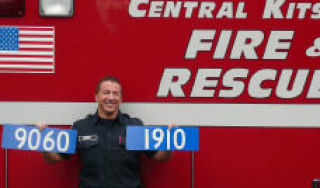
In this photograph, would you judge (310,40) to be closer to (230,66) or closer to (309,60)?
(309,60)

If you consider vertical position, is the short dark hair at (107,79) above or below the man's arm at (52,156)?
above

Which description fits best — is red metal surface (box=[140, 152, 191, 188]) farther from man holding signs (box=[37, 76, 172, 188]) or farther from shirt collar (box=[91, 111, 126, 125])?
shirt collar (box=[91, 111, 126, 125])

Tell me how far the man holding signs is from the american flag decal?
0.33 metres

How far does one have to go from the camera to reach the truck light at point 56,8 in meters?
2.90

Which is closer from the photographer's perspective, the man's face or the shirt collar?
the man's face

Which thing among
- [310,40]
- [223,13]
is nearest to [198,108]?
[223,13]

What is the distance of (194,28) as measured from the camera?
292 cm

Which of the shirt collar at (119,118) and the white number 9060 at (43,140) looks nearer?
the white number 9060 at (43,140)

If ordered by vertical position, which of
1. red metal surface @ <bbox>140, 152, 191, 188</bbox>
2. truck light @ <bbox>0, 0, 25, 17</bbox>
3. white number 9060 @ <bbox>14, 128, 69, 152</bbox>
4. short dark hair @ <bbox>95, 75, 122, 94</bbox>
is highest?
truck light @ <bbox>0, 0, 25, 17</bbox>

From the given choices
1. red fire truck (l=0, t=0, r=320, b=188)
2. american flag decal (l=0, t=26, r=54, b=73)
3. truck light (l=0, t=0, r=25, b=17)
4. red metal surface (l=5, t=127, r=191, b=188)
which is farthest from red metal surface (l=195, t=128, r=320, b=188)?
truck light (l=0, t=0, r=25, b=17)

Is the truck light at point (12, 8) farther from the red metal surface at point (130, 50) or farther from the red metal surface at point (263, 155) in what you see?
the red metal surface at point (263, 155)

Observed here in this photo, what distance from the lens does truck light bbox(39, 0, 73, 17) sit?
9.51ft

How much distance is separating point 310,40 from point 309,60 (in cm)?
11

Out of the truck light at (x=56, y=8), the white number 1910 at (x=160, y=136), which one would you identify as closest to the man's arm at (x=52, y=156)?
the white number 1910 at (x=160, y=136)
